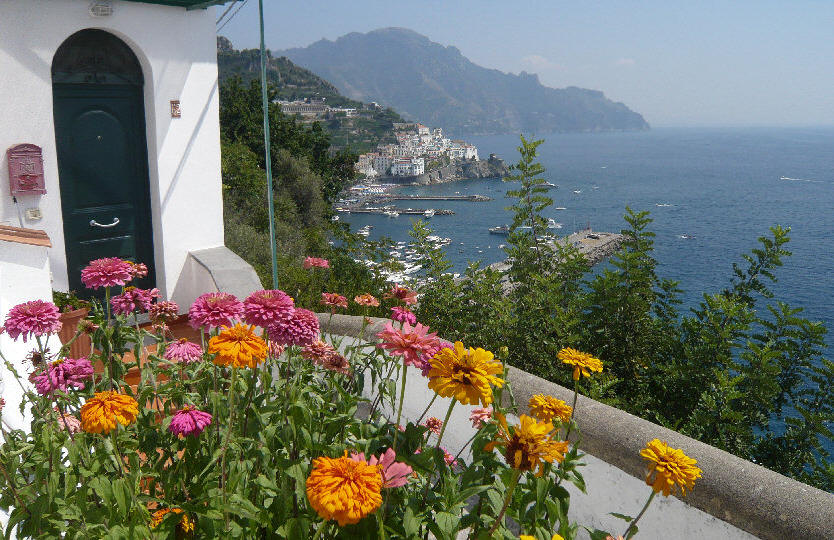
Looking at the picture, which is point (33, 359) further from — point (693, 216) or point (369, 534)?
point (693, 216)

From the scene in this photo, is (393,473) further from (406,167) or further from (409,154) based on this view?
(409,154)

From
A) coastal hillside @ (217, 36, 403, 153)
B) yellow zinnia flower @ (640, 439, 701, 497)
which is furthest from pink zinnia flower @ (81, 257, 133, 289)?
coastal hillside @ (217, 36, 403, 153)

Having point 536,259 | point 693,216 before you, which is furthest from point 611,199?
point 536,259

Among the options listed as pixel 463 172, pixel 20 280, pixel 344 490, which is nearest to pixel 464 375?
pixel 344 490

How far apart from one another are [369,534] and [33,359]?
53.1 inches

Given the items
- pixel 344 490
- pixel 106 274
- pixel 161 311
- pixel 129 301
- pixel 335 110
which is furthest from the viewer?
pixel 335 110

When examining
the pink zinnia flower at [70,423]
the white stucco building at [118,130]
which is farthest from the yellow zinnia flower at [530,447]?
the white stucco building at [118,130]

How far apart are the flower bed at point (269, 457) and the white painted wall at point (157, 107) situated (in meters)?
2.91

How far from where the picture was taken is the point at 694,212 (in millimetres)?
62812

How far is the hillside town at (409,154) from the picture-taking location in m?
93.8

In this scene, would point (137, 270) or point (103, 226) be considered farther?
point (103, 226)

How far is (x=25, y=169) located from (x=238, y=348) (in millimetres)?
3590

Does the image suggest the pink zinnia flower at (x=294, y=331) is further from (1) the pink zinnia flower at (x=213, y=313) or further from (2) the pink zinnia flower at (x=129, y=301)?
(2) the pink zinnia flower at (x=129, y=301)

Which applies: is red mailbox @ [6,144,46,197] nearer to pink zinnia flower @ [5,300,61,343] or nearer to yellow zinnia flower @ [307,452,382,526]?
pink zinnia flower @ [5,300,61,343]
